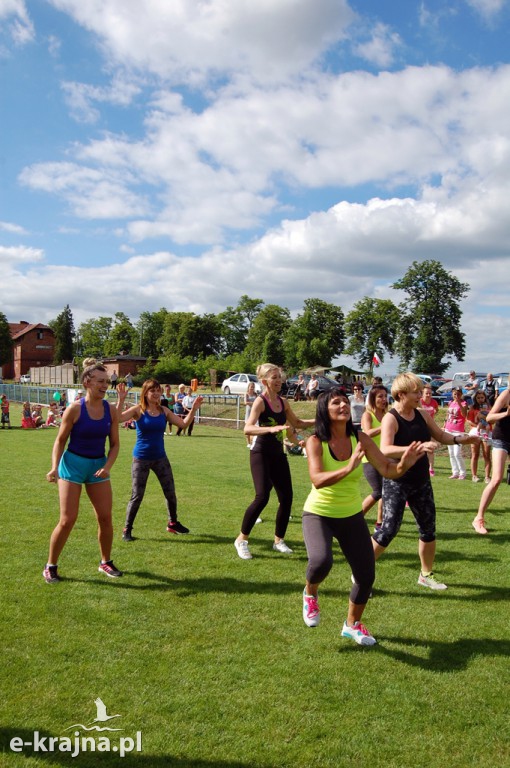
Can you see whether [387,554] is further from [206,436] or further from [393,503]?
[206,436]

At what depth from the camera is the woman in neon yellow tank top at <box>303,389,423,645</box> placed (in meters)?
4.21

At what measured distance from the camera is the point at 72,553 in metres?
6.50

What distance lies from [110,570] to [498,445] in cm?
527

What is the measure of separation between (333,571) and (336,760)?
3.06m

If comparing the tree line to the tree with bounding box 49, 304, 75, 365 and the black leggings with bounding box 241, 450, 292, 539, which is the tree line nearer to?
the tree with bounding box 49, 304, 75, 365

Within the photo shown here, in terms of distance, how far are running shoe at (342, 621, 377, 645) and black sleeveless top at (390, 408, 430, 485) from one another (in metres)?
1.40

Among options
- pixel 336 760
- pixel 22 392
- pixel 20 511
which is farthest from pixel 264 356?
pixel 336 760

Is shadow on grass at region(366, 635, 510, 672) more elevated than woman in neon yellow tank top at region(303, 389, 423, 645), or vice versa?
woman in neon yellow tank top at region(303, 389, 423, 645)

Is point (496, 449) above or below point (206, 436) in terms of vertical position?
above

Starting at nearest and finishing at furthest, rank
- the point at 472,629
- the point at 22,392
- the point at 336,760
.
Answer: the point at 336,760 → the point at 472,629 → the point at 22,392

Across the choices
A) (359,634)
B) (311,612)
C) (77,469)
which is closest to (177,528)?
(77,469)

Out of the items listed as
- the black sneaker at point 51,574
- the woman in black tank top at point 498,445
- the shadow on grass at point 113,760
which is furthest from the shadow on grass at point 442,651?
the woman in black tank top at point 498,445

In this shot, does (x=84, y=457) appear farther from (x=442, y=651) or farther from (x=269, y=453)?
(x=442, y=651)

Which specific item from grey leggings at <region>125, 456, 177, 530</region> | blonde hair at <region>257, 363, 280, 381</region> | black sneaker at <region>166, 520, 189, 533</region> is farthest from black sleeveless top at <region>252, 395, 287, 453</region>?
black sneaker at <region>166, 520, 189, 533</region>
